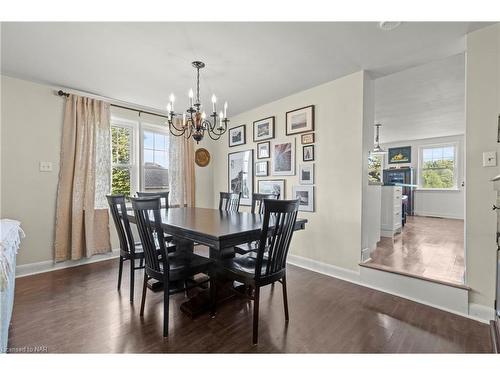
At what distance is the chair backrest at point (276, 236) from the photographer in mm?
1564

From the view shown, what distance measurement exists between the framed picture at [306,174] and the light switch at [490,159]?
1622 millimetres

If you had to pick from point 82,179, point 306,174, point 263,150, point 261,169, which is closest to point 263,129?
point 263,150

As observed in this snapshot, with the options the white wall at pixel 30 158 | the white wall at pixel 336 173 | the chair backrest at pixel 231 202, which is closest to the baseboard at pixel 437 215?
the white wall at pixel 336 173

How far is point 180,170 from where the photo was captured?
416 cm

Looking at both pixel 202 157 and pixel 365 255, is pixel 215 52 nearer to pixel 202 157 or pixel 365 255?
pixel 202 157

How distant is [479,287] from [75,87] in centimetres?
473

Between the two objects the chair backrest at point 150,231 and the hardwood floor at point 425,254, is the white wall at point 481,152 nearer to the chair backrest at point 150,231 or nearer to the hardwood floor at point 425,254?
the hardwood floor at point 425,254

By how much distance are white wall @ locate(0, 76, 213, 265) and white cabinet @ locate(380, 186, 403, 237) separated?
16.1 ft

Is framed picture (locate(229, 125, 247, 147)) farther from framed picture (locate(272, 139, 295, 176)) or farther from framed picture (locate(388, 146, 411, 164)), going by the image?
framed picture (locate(388, 146, 411, 164))

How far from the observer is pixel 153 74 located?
2.65 meters

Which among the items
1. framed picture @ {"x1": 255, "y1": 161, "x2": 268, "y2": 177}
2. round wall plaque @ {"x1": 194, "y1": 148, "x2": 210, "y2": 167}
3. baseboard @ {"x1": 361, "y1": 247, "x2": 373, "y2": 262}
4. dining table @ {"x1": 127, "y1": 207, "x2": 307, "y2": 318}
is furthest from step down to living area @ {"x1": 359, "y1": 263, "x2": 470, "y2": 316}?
round wall plaque @ {"x1": 194, "y1": 148, "x2": 210, "y2": 167}
